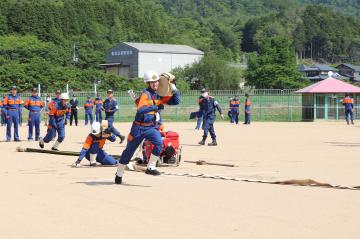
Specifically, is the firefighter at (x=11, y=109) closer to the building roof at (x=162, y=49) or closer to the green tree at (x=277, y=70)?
the green tree at (x=277, y=70)

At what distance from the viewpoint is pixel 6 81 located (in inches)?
3110

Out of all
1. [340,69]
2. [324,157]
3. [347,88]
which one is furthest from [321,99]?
[340,69]

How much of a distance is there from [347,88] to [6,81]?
4161 centimetres

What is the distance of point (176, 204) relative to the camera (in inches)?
376

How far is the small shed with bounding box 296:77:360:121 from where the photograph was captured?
50.2m

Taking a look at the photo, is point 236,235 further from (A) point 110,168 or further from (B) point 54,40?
(B) point 54,40

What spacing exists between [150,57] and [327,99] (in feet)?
223

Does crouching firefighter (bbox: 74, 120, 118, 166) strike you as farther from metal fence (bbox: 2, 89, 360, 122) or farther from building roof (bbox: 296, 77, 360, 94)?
metal fence (bbox: 2, 89, 360, 122)

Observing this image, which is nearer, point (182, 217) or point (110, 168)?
point (182, 217)

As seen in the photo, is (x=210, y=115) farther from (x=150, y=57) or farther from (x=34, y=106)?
(x=150, y=57)

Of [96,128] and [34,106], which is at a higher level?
[34,106]

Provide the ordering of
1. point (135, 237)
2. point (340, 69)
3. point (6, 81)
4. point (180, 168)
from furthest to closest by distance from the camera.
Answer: point (340, 69)
point (6, 81)
point (180, 168)
point (135, 237)

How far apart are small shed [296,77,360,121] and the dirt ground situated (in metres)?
34.5

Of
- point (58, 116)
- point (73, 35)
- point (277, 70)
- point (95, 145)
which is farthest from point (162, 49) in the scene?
point (95, 145)
